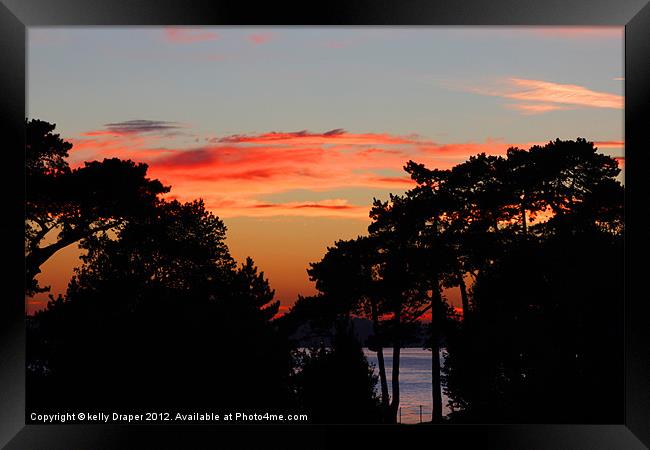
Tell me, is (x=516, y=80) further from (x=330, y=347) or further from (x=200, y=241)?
(x=330, y=347)

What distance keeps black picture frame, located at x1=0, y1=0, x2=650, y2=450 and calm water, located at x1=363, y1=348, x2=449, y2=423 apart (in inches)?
630

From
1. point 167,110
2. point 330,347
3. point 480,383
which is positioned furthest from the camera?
point 330,347

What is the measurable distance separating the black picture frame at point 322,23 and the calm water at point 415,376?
630 inches

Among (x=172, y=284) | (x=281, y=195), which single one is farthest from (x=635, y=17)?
(x=172, y=284)

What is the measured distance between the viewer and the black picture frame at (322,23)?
5.25 metres

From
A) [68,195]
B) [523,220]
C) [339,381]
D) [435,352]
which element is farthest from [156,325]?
[339,381]

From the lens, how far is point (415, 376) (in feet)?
72.3

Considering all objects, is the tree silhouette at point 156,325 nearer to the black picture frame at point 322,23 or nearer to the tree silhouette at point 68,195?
the tree silhouette at point 68,195

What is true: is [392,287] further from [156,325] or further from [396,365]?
[156,325]

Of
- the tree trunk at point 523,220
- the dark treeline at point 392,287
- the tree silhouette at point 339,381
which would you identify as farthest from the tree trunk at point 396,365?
the tree trunk at point 523,220

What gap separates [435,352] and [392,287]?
1896 millimetres

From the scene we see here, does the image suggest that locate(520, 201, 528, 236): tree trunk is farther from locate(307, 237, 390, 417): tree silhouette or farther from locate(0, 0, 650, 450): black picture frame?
locate(0, 0, 650, 450): black picture frame

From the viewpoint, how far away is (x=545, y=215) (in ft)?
57.8

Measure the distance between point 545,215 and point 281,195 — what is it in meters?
5.34
